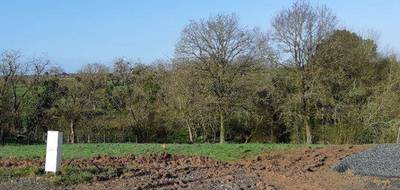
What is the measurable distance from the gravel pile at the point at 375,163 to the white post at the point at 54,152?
724cm

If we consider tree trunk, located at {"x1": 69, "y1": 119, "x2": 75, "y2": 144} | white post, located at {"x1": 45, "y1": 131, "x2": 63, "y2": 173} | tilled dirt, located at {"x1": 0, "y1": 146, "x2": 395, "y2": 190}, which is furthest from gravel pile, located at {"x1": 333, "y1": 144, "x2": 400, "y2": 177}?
tree trunk, located at {"x1": 69, "y1": 119, "x2": 75, "y2": 144}

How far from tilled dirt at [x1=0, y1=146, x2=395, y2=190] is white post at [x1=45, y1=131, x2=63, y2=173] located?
677mm

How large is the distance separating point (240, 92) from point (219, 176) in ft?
97.3

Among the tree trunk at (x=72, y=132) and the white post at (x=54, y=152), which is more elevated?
the tree trunk at (x=72, y=132)

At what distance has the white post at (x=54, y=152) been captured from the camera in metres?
13.2

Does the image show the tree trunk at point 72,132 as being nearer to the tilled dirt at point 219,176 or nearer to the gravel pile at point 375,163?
the tilled dirt at point 219,176

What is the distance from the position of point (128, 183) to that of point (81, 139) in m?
33.6

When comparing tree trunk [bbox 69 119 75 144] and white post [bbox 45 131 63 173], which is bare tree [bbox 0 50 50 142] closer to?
tree trunk [bbox 69 119 75 144]

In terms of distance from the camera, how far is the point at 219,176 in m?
13.8

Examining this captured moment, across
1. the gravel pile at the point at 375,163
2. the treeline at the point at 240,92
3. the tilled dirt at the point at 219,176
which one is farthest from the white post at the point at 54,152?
the treeline at the point at 240,92

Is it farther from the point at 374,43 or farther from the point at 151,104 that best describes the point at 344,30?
the point at 151,104

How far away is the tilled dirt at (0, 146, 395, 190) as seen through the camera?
40.0ft

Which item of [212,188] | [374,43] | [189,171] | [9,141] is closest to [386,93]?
[374,43]

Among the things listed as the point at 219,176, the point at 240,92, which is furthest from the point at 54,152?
the point at 240,92
